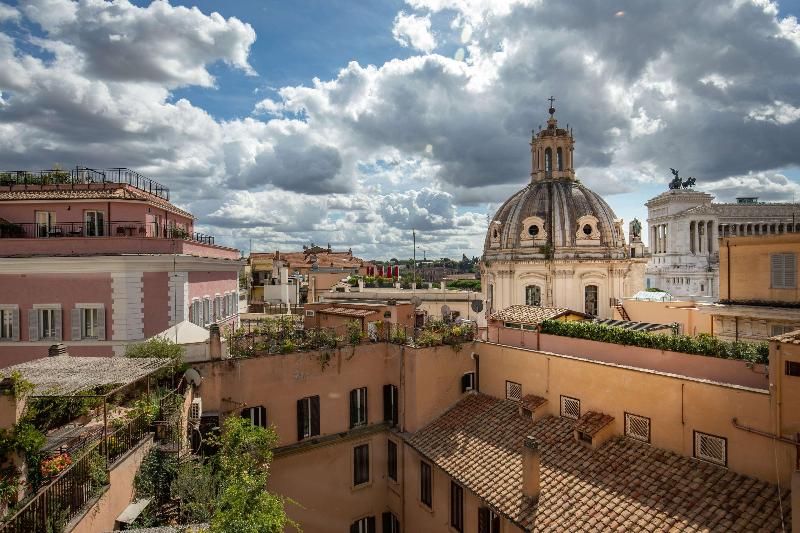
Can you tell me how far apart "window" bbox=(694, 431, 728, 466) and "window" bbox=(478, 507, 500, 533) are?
5965mm

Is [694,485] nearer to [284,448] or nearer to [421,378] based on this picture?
[421,378]

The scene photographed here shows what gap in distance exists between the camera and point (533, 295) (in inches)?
1439

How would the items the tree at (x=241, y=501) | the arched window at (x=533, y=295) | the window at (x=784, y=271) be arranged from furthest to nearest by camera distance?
the arched window at (x=533, y=295) → the window at (x=784, y=271) → the tree at (x=241, y=501)

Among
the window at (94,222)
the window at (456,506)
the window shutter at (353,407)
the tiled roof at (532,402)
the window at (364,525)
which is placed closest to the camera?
the window at (456,506)

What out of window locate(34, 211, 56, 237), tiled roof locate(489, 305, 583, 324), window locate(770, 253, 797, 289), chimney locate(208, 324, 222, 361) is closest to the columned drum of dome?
tiled roof locate(489, 305, 583, 324)

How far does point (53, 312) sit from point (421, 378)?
14696mm

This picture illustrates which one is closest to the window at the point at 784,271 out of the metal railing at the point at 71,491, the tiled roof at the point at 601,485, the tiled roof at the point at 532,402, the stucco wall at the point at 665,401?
the stucco wall at the point at 665,401

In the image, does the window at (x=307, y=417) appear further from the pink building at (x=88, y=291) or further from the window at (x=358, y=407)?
the pink building at (x=88, y=291)

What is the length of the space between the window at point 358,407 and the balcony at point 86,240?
9.36 metres

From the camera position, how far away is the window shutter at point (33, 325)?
18.3 m

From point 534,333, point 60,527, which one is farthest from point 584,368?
point 60,527

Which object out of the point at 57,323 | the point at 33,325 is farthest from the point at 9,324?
the point at 57,323

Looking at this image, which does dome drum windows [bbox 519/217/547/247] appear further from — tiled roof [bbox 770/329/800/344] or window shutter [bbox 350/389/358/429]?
tiled roof [bbox 770/329/800/344]

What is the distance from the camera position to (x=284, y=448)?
17703 mm
